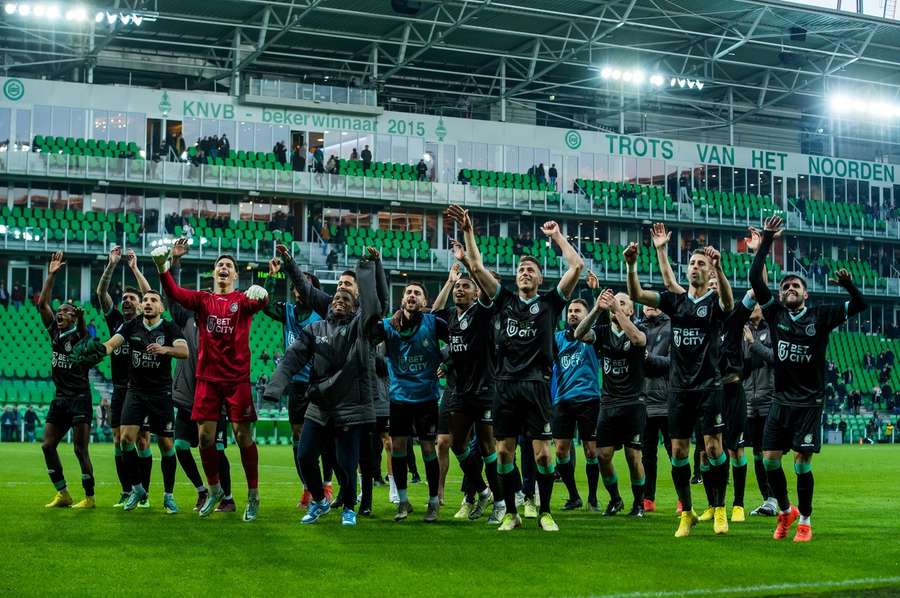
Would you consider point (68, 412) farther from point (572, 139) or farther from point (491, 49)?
point (572, 139)

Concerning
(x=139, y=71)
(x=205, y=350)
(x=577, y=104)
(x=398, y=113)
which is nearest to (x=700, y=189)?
(x=577, y=104)

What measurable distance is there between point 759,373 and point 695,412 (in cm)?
377

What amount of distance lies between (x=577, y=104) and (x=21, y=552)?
53.4 metres

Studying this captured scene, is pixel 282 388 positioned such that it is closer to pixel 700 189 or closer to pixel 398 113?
pixel 398 113

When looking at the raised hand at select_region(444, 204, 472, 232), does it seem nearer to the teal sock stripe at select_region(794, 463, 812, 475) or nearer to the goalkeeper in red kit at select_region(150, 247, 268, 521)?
the goalkeeper in red kit at select_region(150, 247, 268, 521)

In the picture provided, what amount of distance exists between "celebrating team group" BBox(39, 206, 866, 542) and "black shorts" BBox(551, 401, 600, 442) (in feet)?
0.06

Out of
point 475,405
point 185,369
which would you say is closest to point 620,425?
point 475,405

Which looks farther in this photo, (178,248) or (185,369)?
(185,369)

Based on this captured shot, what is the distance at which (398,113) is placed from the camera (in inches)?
2122

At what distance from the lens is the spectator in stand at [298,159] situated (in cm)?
5209

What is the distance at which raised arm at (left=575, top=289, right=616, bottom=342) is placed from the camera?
462 inches

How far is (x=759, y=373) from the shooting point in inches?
586

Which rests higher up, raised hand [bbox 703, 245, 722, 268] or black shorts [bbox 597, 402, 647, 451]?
raised hand [bbox 703, 245, 722, 268]

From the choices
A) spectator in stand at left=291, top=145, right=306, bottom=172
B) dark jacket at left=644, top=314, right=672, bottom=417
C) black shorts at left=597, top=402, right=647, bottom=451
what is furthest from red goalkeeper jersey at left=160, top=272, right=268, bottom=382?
spectator in stand at left=291, top=145, right=306, bottom=172
